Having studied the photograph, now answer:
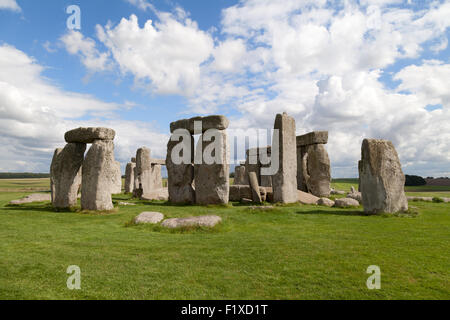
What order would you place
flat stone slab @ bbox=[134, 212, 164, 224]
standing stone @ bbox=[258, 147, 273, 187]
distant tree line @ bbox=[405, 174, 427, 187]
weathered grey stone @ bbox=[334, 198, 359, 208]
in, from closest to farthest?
1. flat stone slab @ bbox=[134, 212, 164, 224]
2. weathered grey stone @ bbox=[334, 198, 359, 208]
3. standing stone @ bbox=[258, 147, 273, 187]
4. distant tree line @ bbox=[405, 174, 427, 187]

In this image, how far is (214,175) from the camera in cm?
1394

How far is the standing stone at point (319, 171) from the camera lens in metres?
20.2

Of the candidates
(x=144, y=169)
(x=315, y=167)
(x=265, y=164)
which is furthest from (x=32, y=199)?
(x=315, y=167)

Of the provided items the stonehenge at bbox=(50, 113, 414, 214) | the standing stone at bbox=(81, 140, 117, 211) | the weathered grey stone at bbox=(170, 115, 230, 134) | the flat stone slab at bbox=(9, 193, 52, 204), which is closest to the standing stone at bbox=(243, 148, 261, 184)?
the stonehenge at bbox=(50, 113, 414, 214)

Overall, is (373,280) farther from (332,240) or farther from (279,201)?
(279,201)

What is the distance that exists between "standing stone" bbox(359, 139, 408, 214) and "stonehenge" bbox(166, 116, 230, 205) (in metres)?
6.13

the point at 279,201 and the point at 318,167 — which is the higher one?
the point at 318,167

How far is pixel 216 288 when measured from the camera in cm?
395

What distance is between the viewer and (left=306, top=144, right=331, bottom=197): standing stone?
20.2m

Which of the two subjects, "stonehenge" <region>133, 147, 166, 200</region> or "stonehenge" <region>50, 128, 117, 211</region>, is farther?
"stonehenge" <region>133, 147, 166, 200</region>

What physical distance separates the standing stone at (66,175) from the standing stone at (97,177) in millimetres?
1336

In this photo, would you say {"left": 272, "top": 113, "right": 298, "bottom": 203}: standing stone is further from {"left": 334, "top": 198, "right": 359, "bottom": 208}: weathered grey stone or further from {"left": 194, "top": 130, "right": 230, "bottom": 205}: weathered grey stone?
{"left": 194, "top": 130, "right": 230, "bottom": 205}: weathered grey stone
